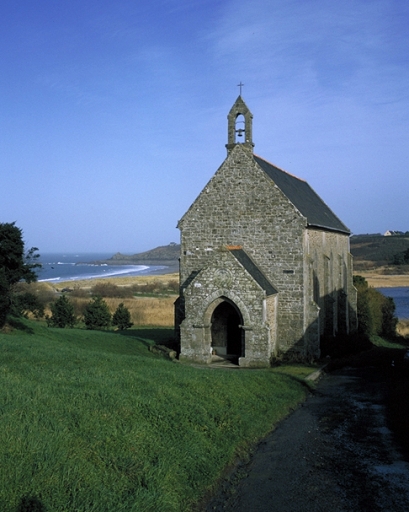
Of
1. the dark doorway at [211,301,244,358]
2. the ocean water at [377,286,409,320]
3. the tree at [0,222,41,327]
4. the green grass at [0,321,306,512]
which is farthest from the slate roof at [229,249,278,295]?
the ocean water at [377,286,409,320]

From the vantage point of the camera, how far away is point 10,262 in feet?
82.0

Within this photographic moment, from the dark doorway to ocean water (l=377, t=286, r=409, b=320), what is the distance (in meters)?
33.0

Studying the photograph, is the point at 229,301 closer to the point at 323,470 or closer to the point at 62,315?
the point at 323,470

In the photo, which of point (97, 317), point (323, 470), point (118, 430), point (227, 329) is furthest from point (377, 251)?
point (118, 430)

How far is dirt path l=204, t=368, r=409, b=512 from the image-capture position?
25.5 ft

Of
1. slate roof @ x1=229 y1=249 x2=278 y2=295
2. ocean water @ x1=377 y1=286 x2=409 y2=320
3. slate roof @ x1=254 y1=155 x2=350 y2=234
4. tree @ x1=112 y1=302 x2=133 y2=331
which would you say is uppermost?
slate roof @ x1=254 y1=155 x2=350 y2=234

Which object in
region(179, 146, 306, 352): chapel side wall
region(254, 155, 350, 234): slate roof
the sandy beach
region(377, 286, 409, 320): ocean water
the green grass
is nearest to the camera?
the green grass

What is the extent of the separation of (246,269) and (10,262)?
39.5ft

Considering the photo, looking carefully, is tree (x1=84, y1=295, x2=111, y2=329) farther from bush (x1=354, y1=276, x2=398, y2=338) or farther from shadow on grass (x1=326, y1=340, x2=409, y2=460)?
shadow on grass (x1=326, y1=340, x2=409, y2=460)

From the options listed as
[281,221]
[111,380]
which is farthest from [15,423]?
[281,221]

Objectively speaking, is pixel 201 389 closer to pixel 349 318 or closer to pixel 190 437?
pixel 190 437

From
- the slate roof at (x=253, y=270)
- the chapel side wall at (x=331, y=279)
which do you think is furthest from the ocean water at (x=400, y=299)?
the slate roof at (x=253, y=270)

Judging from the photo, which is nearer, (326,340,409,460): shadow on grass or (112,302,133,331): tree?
(326,340,409,460): shadow on grass

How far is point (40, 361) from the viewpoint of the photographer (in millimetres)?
13930
